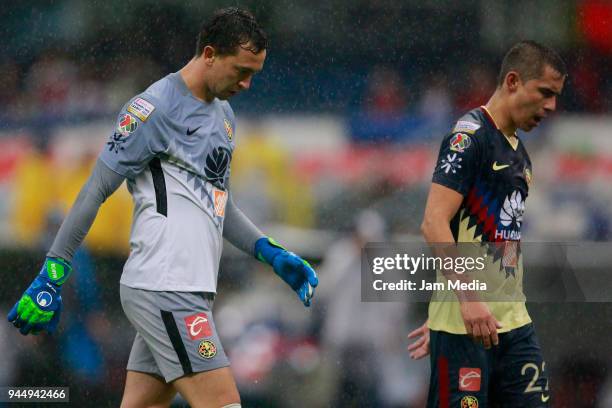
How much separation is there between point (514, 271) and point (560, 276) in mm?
2367

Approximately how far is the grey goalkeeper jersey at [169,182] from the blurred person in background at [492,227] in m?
0.81

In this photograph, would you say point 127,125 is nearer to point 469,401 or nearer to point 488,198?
point 488,198

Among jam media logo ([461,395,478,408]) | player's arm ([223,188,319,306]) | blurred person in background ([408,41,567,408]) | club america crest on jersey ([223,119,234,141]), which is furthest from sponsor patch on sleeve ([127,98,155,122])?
jam media logo ([461,395,478,408])

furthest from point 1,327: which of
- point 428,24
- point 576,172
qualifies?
point 576,172

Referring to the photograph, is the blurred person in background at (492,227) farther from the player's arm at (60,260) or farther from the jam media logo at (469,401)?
the player's arm at (60,260)

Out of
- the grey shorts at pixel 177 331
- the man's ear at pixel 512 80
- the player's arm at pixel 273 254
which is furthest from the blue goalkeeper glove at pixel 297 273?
the man's ear at pixel 512 80

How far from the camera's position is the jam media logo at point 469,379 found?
4168 mm

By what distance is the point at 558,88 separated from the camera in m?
4.36

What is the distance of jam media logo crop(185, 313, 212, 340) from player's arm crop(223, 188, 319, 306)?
451 millimetres

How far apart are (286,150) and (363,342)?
1.18 metres

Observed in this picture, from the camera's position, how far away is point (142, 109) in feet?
12.7

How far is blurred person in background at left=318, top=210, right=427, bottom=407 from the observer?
647cm

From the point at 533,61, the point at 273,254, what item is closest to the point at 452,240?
the point at 273,254

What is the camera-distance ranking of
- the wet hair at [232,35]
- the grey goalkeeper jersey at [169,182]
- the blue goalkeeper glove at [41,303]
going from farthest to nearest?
the wet hair at [232,35]
the grey goalkeeper jersey at [169,182]
the blue goalkeeper glove at [41,303]
